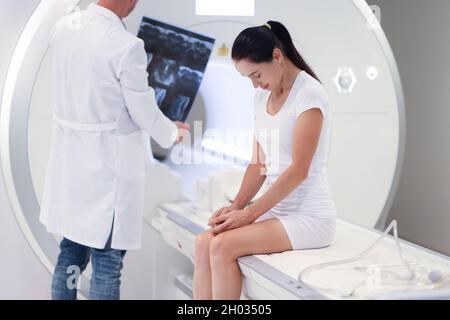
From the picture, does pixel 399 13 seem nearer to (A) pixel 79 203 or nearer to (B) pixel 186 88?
(B) pixel 186 88

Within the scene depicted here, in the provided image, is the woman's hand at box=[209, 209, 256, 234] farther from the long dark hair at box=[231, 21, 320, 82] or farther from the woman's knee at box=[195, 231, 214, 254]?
the long dark hair at box=[231, 21, 320, 82]

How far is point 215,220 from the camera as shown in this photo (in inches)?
70.8

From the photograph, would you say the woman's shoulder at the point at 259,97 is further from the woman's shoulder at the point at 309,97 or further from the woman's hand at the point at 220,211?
the woman's hand at the point at 220,211

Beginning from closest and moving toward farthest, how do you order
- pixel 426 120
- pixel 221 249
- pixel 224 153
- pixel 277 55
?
1. pixel 221 249
2. pixel 277 55
3. pixel 224 153
4. pixel 426 120

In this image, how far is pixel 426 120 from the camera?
7.37ft

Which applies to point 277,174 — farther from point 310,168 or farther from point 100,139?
point 100,139

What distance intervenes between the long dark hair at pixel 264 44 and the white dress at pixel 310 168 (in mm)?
84

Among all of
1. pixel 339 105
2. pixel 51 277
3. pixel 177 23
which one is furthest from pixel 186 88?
pixel 51 277

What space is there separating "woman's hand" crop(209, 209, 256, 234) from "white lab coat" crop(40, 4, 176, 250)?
0.24 metres

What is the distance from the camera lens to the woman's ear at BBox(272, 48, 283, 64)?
5.90ft

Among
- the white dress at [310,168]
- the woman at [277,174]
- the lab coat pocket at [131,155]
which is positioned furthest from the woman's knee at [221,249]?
the lab coat pocket at [131,155]

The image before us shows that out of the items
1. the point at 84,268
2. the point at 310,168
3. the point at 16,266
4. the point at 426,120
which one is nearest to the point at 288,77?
the point at 310,168

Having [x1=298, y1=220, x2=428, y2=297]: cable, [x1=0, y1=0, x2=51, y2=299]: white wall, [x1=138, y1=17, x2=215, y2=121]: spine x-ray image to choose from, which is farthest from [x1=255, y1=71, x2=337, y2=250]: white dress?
[x1=0, y1=0, x2=51, y2=299]: white wall

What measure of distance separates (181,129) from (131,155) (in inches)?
7.1
